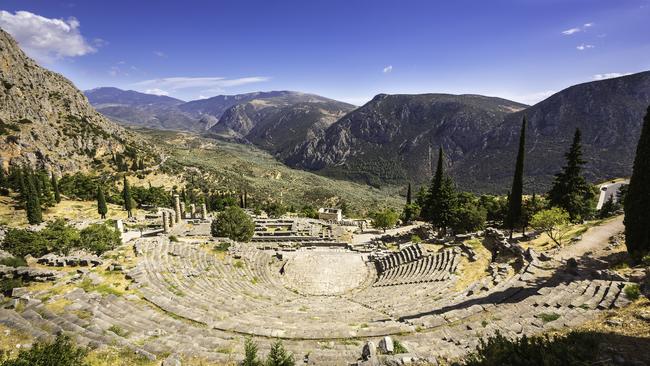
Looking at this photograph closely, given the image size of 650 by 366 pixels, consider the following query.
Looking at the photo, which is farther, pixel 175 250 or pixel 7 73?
pixel 7 73

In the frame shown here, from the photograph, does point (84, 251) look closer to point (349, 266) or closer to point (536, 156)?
point (349, 266)

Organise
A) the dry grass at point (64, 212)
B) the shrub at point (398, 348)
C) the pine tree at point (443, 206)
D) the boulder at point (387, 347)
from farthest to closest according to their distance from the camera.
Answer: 1. the dry grass at point (64, 212)
2. the pine tree at point (443, 206)
3. the shrub at point (398, 348)
4. the boulder at point (387, 347)

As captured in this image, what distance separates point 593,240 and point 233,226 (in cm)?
4153

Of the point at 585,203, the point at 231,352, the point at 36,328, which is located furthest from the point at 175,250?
the point at 585,203

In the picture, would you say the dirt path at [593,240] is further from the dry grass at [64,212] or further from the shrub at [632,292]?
the dry grass at [64,212]

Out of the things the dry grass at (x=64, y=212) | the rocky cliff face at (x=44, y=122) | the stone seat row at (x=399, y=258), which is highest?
the rocky cliff face at (x=44, y=122)

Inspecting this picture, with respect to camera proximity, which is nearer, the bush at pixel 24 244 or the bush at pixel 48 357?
the bush at pixel 48 357

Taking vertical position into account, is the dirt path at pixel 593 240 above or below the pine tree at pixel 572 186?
below

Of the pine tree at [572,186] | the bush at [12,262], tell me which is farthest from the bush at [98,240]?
the pine tree at [572,186]

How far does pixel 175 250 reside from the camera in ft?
100

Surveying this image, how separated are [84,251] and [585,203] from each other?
63777 mm

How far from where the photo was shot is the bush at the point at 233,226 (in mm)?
43906

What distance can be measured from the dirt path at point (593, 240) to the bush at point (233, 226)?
121ft

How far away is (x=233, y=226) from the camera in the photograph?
1743 inches
